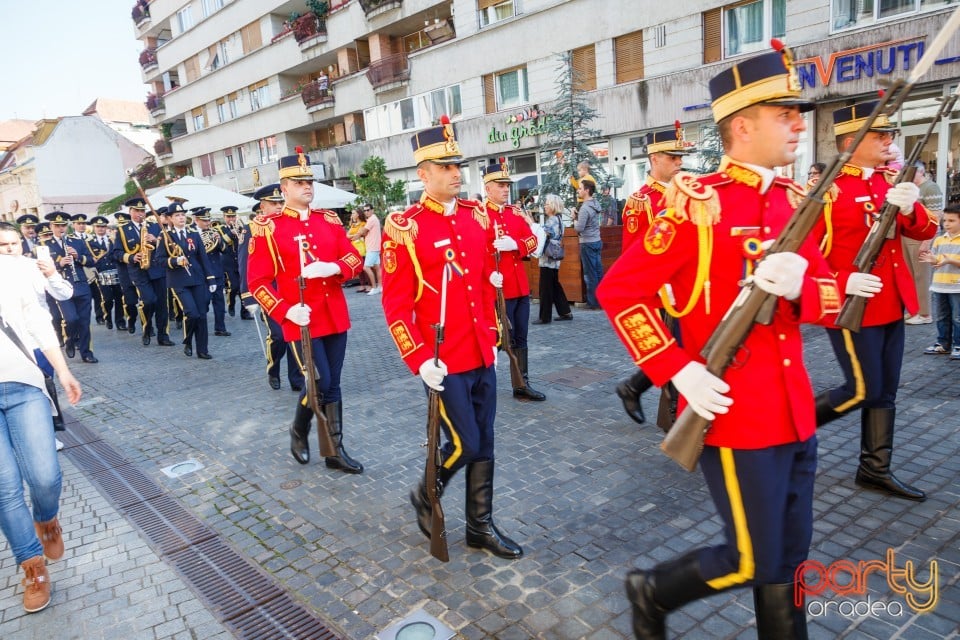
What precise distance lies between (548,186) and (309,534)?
Answer: 12.5 metres

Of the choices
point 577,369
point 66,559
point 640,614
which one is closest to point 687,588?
point 640,614

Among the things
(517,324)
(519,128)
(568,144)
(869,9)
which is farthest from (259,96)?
(517,324)

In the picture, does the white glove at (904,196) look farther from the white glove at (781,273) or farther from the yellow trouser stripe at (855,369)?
the white glove at (781,273)

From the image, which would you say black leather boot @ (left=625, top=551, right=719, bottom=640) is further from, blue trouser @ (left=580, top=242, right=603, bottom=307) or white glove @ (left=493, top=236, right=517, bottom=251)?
blue trouser @ (left=580, top=242, right=603, bottom=307)

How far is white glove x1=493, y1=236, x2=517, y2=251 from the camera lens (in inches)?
268

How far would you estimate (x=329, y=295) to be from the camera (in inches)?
212

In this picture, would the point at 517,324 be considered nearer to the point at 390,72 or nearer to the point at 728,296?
the point at 728,296

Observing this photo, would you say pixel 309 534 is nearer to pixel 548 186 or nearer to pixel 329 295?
pixel 329 295

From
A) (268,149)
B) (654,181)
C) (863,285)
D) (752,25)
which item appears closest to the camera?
(863,285)

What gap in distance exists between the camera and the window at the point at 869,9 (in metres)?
14.6

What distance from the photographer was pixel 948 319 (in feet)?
23.2

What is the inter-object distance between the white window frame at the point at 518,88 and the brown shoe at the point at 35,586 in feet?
71.9

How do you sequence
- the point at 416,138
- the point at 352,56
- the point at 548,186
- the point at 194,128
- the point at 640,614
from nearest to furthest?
the point at 640,614 → the point at 416,138 → the point at 548,186 → the point at 352,56 → the point at 194,128

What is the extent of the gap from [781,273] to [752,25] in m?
18.4
